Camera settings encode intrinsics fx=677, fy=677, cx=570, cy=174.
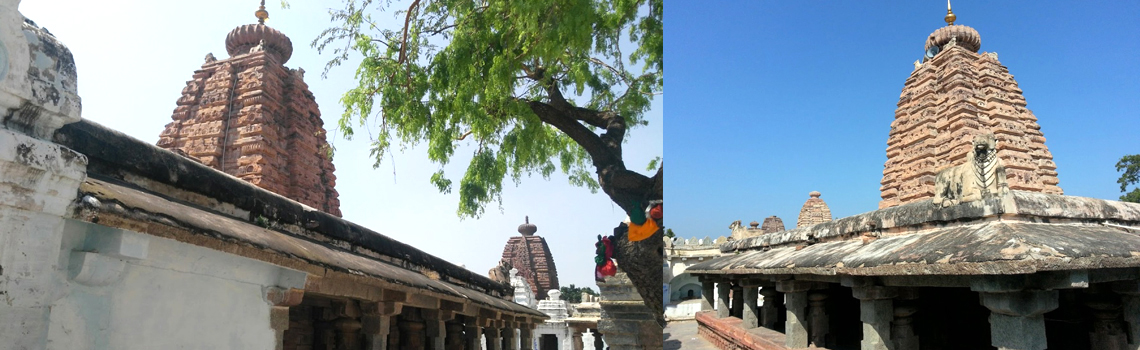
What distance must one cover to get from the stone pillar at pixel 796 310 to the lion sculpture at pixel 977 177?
65.8 inches

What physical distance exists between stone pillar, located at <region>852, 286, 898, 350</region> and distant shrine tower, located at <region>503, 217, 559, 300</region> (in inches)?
504

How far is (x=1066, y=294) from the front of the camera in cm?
515

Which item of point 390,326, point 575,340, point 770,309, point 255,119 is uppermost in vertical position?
point 255,119

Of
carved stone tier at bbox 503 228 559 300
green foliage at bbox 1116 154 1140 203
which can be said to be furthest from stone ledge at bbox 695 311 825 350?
green foliage at bbox 1116 154 1140 203

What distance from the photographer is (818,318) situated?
21.9 feet

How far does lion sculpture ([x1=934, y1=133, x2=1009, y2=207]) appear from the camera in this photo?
4.72 m

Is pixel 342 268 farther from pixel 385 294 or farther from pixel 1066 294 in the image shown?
pixel 1066 294

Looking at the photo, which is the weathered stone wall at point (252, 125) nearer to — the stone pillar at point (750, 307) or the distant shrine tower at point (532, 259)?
the stone pillar at point (750, 307)

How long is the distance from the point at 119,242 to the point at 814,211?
19732 mm

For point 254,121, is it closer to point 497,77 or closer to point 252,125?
point 252,125

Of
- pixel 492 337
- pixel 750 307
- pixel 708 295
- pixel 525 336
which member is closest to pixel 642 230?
pixel 750 307

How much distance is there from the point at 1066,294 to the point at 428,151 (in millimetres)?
5339

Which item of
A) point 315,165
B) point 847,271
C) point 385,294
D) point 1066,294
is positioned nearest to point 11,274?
point 385,294

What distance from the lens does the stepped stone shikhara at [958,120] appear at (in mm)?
12195
